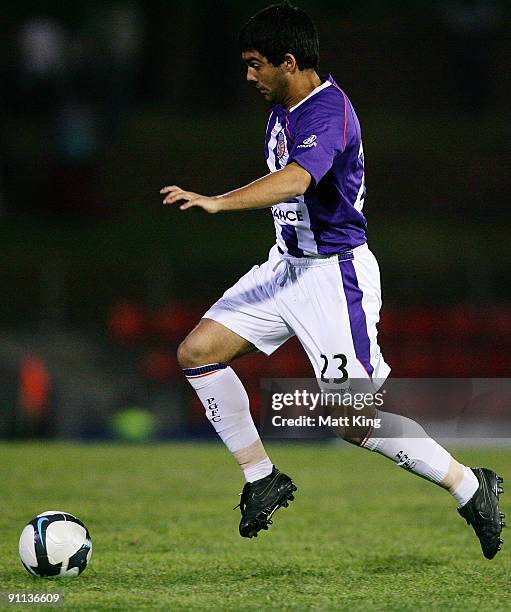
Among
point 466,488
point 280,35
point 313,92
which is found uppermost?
point 280,35

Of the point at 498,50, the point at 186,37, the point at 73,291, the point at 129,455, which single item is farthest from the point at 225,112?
the point at 129,455

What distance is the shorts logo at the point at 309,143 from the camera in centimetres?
484

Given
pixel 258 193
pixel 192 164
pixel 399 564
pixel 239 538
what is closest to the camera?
pixel 258 193

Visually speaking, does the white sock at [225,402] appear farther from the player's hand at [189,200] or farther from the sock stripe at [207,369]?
the player's hand at [189,200]

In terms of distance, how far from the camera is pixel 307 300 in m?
5.34

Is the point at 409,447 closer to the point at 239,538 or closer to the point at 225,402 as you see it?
the point at 225,402

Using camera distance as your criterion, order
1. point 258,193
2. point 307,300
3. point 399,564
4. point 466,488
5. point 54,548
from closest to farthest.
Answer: point 258,193 < point 54,548 < point 466,488 < point 307,300 < point 399,564

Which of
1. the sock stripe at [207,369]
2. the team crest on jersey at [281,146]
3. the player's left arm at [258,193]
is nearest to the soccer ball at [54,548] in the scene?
the sock stripe at [207,369]

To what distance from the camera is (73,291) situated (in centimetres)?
1456

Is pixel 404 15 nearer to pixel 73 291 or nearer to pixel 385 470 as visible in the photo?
pixel 73 291

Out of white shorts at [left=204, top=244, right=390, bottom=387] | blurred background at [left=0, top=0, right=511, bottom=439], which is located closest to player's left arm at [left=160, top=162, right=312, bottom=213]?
white shorts at [left=204, top=244, right=390, bottom=387]

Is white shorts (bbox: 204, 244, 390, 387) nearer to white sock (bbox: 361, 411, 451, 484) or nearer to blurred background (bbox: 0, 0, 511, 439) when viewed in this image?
white sock (bbox: 361, 411, 451, 484)

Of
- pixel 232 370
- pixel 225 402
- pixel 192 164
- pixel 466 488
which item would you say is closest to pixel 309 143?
pixel 232 370

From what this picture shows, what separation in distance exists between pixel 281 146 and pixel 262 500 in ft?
5.06
